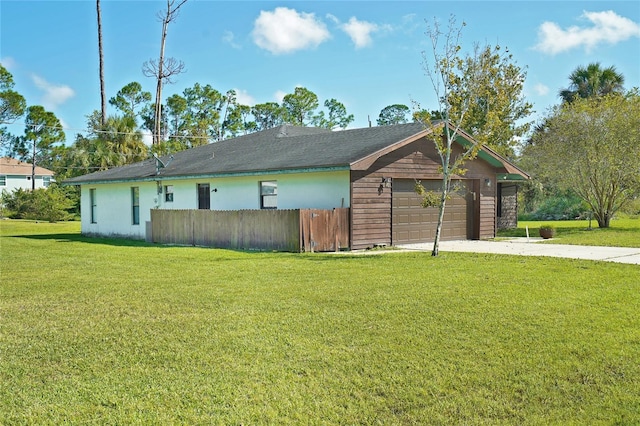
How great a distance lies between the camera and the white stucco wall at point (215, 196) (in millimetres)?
16609

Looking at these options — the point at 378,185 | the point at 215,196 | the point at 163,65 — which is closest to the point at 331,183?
the point at 378,185

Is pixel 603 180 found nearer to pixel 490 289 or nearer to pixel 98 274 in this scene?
pixel 490 289

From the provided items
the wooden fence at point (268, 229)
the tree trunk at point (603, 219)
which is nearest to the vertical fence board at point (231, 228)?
the wooden fence at point (268, 229)

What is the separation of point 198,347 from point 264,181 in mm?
13014

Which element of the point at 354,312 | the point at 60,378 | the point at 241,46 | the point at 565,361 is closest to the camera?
the point at 60,378

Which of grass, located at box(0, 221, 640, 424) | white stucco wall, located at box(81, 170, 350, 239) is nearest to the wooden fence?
white stucco wall, located at box(81, 170, 350, 239)

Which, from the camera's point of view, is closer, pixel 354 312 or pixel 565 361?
pixel 565 361

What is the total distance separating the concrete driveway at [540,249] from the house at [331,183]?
1.25 m

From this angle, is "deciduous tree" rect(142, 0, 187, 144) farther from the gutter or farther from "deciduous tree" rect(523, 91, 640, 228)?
"deciduous tree" rect(523, 91, 640, 228)

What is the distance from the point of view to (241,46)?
1262 inches

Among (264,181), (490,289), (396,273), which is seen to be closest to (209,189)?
(264,181)

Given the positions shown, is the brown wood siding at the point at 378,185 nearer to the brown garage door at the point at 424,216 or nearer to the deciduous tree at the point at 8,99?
the brown garage door at the point at 424,216

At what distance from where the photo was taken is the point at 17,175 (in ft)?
179

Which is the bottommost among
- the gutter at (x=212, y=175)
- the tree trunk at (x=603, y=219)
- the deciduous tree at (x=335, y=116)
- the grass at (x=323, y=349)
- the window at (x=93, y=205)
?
the grass at (x=323, y=349)
